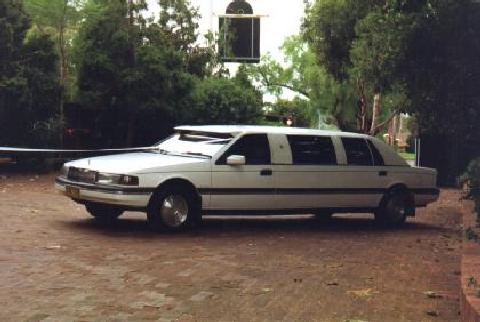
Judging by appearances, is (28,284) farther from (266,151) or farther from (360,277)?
(266,151)

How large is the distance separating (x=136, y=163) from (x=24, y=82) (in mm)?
10289

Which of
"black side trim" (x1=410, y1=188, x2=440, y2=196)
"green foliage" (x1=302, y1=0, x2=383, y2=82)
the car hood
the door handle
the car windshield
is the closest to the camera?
the car hood

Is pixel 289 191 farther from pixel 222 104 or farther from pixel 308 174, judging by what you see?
pixel 222 104

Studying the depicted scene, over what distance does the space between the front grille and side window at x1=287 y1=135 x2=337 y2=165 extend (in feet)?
10.3

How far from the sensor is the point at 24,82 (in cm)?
1933

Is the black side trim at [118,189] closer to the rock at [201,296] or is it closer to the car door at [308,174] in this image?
the car door at [308,174]

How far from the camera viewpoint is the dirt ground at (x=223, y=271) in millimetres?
6246

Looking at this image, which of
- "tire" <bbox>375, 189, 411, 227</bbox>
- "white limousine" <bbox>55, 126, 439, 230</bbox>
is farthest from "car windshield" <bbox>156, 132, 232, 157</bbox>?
"tire" <bbox>375, 189, 411, 227</bbox>

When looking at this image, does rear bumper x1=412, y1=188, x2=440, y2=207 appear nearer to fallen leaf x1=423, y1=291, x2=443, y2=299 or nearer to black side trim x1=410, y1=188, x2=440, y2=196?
black side trim x1=410, y1=188, x2=440, y2=196

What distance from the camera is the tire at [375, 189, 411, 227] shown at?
1240 cm

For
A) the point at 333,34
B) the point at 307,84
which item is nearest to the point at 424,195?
the point at 333,34

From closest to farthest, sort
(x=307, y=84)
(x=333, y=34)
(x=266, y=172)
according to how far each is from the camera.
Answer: (x=266, y=172) → (x=333, y=34) → (x=307, y=84)

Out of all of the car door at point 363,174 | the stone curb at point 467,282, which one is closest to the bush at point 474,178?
the stone curb at point 467,282

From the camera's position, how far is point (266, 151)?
36.5 ft
